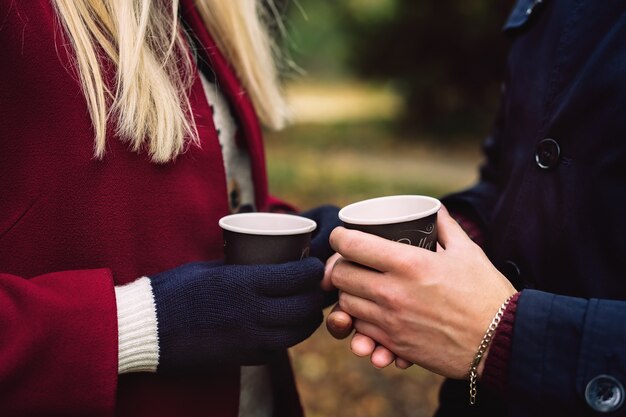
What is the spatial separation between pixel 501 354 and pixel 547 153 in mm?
550

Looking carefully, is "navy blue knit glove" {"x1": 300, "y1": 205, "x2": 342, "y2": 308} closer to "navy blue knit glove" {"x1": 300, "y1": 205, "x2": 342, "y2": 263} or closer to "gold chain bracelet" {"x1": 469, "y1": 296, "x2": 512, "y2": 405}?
"navy blue knit glove" {"x1": 300, "y1": 205, "x2": 342, "y2": 263}

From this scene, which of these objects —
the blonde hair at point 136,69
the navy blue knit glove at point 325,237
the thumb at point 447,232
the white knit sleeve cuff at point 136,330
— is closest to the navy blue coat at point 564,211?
the thumb at point 447,232

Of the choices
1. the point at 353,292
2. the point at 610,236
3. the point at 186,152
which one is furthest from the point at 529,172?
the point at 186,152

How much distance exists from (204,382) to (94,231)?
0.48 metres

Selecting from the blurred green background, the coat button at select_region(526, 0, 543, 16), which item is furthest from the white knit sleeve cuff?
the blurred green background

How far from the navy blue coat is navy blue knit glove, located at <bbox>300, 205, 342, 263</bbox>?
0.49 metres

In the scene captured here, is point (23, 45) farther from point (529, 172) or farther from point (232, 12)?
point (529, 172)

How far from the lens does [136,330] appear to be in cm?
130

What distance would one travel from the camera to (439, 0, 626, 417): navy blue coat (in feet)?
4.14

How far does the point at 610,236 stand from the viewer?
141cm

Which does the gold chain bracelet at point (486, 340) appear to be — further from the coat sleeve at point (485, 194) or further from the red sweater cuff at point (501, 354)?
the coat sleeve at point (485, 194)

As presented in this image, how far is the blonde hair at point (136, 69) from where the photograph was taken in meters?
1.33

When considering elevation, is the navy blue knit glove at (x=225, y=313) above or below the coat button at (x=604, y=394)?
above

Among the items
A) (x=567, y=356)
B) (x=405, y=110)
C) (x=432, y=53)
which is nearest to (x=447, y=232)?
(x=567, y=356)
